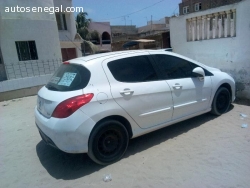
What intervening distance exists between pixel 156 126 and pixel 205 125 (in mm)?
1209

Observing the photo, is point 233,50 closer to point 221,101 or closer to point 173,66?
point 221,101

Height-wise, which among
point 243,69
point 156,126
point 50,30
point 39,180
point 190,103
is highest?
point 50,30

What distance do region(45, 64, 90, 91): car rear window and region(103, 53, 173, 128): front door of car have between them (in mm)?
339

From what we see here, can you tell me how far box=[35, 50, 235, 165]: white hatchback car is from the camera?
2.52 metres

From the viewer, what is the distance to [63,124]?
2457mm

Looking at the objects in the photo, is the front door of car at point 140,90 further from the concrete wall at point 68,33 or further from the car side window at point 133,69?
the concrete wall at point 68,33

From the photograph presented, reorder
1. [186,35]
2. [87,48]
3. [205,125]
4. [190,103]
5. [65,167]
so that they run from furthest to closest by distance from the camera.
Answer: [87,48] < [186,35] < [205,125] < [190,103] < [65,167]

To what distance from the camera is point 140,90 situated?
295 centimetres

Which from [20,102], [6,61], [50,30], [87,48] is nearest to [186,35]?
[20,102]

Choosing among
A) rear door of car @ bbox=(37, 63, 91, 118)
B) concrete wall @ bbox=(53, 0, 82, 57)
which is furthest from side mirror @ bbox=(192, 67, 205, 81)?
concrete wall @ bbox=(53, 0, 82, 57)

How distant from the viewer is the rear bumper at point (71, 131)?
2.46 metres

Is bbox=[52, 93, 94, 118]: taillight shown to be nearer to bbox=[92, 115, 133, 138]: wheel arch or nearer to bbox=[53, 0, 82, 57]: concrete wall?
bbox=[92, 115, 133, 138]: wheel arch

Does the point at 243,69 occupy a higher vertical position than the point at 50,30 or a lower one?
lower

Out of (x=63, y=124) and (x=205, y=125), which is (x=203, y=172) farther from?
(x=63, y=124)
